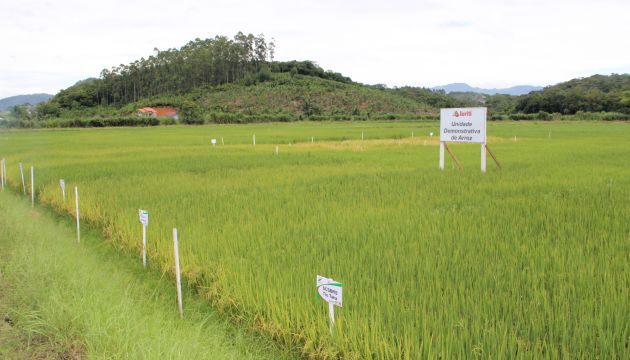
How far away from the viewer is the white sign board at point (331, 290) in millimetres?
2984

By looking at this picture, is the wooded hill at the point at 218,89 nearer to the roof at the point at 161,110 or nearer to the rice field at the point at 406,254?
Answer: the roof at the point at 161,110

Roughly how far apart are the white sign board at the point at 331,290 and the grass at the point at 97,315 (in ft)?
2.09

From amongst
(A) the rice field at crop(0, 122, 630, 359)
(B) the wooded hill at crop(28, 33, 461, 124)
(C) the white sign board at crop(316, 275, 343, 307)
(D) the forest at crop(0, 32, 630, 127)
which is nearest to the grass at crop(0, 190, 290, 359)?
(A) the rice field at crop(0, 122, 630, 359)

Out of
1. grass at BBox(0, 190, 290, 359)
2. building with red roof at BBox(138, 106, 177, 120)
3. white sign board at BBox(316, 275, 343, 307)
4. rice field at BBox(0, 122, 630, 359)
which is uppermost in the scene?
building with red roof at BBox(138, 106, 177, 120)

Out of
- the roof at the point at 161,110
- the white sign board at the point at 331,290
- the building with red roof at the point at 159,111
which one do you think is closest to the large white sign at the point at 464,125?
the white sign board at the point at 331,290

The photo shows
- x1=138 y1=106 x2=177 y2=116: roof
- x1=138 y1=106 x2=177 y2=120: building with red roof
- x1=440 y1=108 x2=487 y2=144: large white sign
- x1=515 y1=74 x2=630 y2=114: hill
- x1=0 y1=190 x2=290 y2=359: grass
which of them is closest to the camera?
x1=0 y1=190 x2=290 y2=359: grass

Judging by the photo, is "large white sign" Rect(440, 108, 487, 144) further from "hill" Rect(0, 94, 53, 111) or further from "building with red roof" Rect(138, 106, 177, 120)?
"building with red roof" Rect(138, 106, 177, 120)

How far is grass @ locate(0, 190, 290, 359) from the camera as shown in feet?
11.1

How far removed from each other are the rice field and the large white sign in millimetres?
1352

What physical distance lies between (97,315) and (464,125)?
9998mm

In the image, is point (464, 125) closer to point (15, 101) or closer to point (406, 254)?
point (406, 254)

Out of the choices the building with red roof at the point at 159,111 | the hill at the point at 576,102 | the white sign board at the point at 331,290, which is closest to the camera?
the white sign board at the point at 331,290

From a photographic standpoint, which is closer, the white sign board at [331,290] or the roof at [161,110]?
the white sign board at [331,290]

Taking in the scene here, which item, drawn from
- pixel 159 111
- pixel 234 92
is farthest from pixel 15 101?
pixel 234 92
